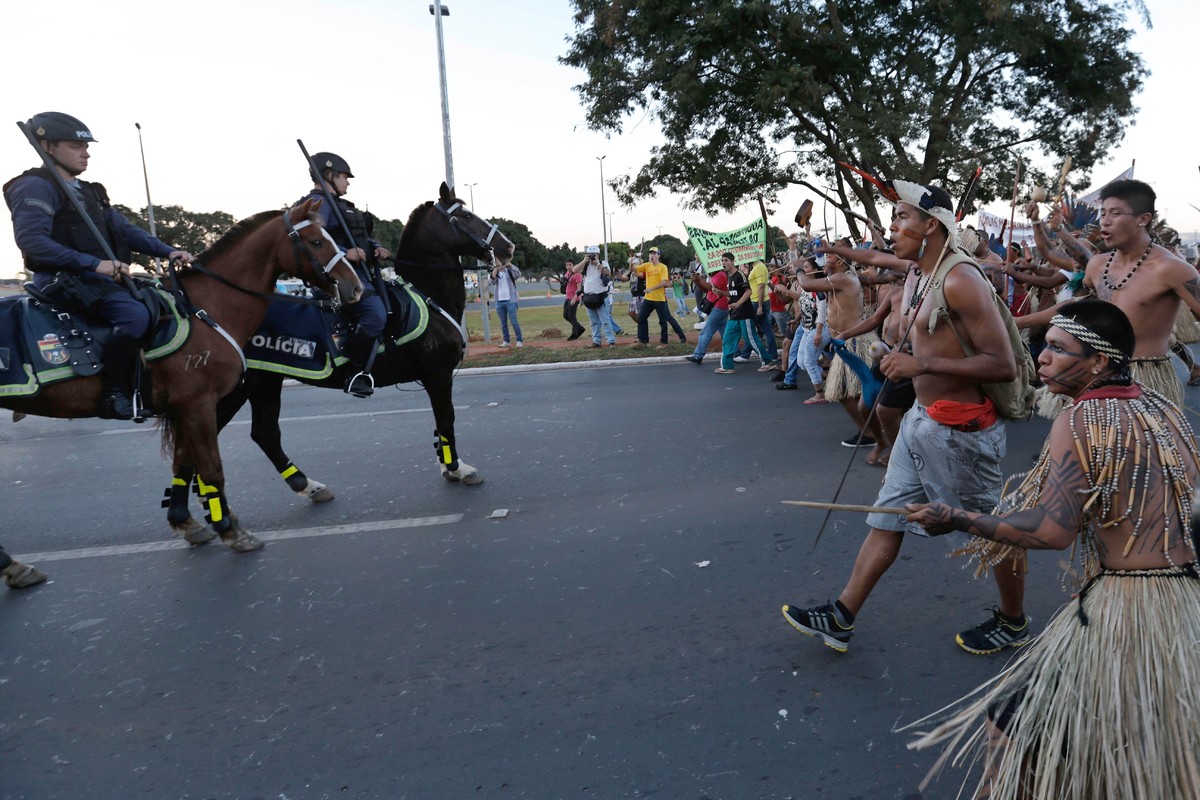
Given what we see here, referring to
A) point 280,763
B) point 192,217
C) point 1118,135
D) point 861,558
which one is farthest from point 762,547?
point 192,217

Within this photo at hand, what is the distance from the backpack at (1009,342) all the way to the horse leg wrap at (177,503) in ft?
14.9

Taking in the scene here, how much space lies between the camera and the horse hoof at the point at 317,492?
20.2 feet

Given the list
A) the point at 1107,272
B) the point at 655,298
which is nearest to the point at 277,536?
the point at 1107,272

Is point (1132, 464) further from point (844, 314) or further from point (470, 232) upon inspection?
point (844, 314)

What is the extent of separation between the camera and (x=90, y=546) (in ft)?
17.6

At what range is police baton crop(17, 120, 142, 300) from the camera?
15.3 feet

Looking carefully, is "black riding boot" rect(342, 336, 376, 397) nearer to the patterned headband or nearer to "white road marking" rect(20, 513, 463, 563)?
"white road marking" rect(20, 513, 463, 563)

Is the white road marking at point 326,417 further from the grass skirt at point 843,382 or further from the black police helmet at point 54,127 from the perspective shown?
the black police helmet at point 54,127

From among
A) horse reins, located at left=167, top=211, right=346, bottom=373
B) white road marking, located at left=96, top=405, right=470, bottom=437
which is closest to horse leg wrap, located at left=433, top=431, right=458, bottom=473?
horse reins, located at left=167, top=211, right=346, bottom=373

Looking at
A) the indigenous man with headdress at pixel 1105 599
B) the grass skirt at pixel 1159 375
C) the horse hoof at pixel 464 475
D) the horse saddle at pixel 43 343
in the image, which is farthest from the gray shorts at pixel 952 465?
the horse saddle at pixel 43 343

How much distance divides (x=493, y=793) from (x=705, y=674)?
105 centimetres

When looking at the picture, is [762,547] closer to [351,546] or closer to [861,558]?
[861,558]

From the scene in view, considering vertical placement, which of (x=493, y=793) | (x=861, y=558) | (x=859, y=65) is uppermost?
(x=859, y=65)

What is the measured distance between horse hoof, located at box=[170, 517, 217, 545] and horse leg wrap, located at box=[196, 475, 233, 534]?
27 cm
